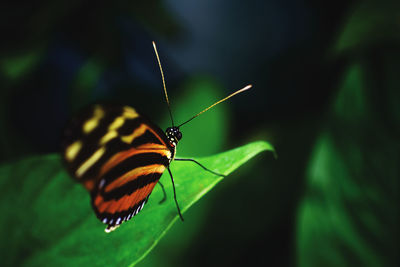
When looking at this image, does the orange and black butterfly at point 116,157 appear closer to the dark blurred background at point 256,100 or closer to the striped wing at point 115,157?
the striped wing at point 115,157

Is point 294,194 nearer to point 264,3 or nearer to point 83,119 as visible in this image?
point 83,119

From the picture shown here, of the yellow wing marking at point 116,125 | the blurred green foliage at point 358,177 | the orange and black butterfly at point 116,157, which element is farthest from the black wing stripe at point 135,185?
the blurred green foliage at point 358,177

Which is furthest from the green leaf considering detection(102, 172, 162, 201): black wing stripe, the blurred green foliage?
the blurred green foliage

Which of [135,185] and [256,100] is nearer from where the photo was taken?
[135,185]

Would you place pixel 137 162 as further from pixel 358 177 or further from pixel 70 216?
pixel 358 177

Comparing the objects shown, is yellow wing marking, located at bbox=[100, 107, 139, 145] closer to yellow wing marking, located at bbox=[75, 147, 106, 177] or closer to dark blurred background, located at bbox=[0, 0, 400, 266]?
yellow wing marking, located at bbox=[75, 147, 106, 177]

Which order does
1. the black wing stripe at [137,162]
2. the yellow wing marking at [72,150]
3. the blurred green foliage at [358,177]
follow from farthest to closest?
the blurred green foliage at [358,177] → the black wing stripe at [137,162] → the yellow wing marking at [72,150]

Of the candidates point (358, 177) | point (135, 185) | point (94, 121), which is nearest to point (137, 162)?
point (135, 185)
